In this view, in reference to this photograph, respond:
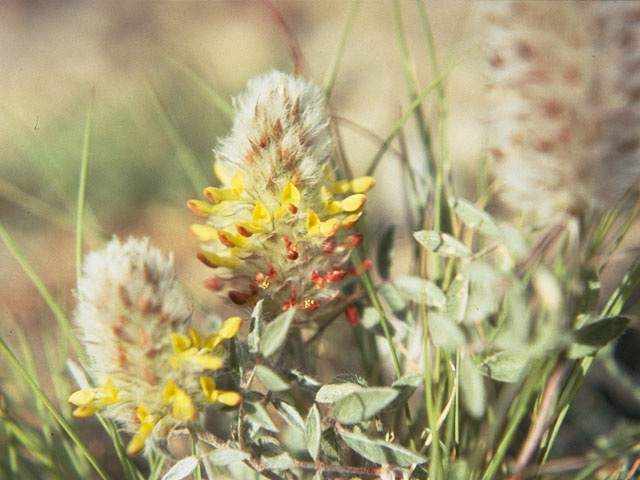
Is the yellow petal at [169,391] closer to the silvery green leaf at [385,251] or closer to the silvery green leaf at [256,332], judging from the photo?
the silvery green leaf at [256,332]

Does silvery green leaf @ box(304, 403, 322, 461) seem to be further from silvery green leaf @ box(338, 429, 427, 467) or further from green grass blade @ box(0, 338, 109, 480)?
green grass blade @ box(0, 338, 109, 480)

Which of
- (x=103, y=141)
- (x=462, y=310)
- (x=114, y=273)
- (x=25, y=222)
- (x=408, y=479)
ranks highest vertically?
(x=103, y=141)

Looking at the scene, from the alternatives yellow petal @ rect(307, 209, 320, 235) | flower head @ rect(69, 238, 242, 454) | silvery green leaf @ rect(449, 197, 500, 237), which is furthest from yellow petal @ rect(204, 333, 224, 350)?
silvery green leaf @ rect(449, 197, 500, 237)

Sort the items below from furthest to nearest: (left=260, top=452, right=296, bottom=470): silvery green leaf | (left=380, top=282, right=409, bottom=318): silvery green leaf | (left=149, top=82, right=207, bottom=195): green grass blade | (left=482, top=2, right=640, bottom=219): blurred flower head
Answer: (left=149, top=82, right=207, bottom=195): green grass blade < (left=380, top=282, right=409, bottom=318): silvery green leaf < (left=260, top=452, right=296, bottom=470): silvery green leaf < (left=482, top=2, right=640, bottom=219): blurred flower head

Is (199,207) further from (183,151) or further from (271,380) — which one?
(183,151)

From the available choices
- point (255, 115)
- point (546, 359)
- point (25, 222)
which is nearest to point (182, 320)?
point (255, 115)

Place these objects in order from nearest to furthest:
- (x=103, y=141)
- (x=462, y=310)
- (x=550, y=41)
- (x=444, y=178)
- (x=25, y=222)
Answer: (x=550, y=41) → (x=462, y=310) → (x=444, y=178) → (x=25, y=222) → (x=103, y=141)

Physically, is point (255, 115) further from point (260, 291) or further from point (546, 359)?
point (546, 359)
